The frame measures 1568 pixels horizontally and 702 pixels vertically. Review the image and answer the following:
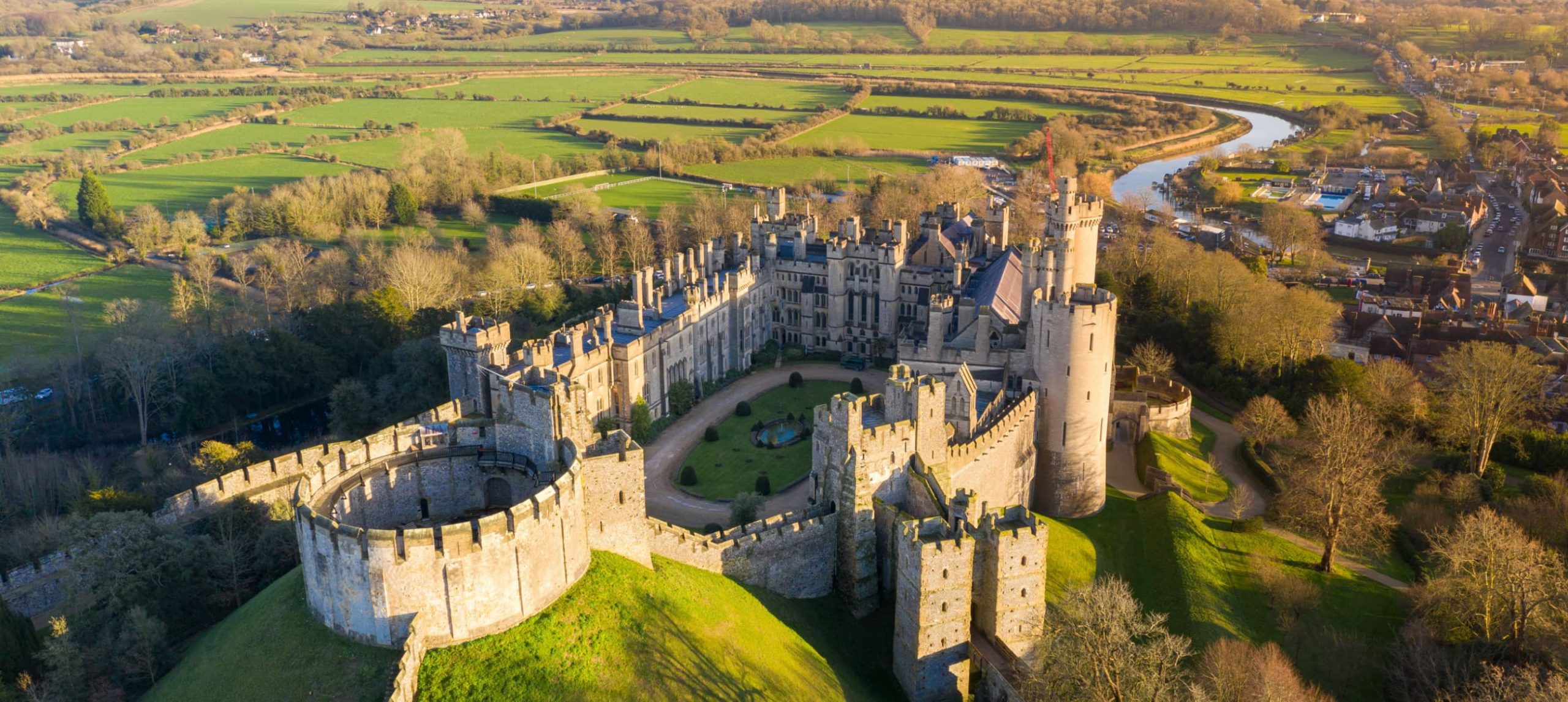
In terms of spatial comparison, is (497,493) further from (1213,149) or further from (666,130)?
(1213,149)

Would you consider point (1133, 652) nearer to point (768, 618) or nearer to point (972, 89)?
point (768, 618)

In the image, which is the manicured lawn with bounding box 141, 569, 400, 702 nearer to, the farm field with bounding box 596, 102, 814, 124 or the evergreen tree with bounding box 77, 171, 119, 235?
the evergreen tree with bounding box 77, 171, 119, 235

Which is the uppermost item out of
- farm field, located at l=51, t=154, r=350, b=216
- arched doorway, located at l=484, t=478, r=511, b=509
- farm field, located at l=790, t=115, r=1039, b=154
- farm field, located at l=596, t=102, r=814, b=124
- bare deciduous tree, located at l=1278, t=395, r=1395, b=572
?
farm field, located at l=596, t=102, r=814, b=124

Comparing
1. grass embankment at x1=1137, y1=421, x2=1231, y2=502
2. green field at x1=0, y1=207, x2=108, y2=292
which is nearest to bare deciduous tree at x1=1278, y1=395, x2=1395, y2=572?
grass embankment at x1=1137, y1=421, x2=1231, y2=502

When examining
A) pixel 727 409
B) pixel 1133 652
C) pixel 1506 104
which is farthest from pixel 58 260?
pixel 1506 104

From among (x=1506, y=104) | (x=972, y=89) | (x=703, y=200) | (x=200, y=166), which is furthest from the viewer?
(x=972, y=89)

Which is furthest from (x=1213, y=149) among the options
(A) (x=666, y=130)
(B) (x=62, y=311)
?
(B) (x=62, y=311)
